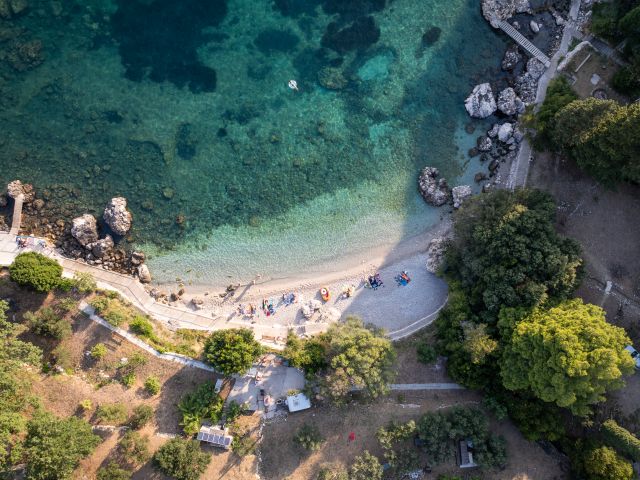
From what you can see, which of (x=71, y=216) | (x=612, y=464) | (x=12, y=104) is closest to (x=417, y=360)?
(x=612, y=464)

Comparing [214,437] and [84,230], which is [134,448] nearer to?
[214,437]

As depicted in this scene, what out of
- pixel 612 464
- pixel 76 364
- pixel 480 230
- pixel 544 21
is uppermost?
pixel 544 21

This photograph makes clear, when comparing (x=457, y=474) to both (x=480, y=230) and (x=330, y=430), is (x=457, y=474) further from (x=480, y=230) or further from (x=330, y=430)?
(x=480, y=230)

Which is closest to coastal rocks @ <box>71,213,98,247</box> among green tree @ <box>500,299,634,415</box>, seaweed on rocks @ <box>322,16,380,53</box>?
seaweed on rocks @ <box>322,16,380,53</box>

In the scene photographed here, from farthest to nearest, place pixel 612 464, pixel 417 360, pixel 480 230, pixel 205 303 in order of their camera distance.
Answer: pixel 205 303 < pixel 417 360 < pixel 480 230 < pixel 612 464

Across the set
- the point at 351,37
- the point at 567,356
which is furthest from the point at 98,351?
the point at 351,37

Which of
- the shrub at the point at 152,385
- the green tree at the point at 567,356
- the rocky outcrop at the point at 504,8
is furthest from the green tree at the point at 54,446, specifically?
the rocky outcrop at the point at 504,8
